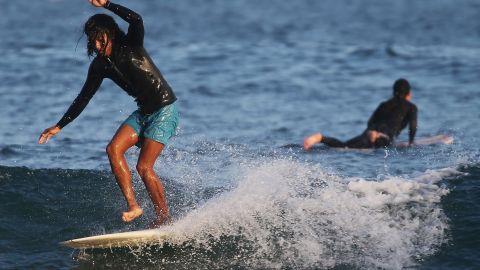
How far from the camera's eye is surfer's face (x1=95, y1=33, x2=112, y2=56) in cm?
841

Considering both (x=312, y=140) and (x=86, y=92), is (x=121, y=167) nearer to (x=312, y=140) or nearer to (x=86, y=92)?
(x=86, y=92)

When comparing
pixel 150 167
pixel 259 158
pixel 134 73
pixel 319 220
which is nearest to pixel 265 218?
pixel 319 220

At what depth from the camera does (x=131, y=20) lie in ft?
27.2

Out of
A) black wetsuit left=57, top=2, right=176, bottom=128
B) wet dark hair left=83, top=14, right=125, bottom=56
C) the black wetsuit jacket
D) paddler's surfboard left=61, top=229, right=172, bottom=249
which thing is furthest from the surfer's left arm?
the black wetsuit jacket

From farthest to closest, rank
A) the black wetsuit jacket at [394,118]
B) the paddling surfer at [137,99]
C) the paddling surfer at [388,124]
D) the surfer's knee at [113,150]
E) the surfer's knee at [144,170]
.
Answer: the black wetsuit jacket at [394,118] < the paddling surfer at [388,124] < the surfer's knee at [144,170] < the surfer's knee at [113,150] < the paddling surfer at [137,99]

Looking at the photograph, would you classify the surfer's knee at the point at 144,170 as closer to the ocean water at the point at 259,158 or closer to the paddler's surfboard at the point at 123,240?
the paddler's surfboard at the point at 123,240

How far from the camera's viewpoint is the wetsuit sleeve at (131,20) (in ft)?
27.0

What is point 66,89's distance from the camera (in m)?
19.8

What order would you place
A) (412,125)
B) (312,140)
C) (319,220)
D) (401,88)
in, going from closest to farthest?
(319,220), (312,140), (412,125), (401,88)

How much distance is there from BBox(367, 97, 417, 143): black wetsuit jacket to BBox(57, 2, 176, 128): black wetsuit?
648cm

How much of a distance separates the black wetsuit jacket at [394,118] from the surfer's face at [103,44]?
6.97 metres

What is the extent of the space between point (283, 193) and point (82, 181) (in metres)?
2.77

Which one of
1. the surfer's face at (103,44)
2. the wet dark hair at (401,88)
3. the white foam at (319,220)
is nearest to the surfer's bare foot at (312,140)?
the wet dark hair at (401,88)

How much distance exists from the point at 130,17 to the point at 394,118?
7.44m
